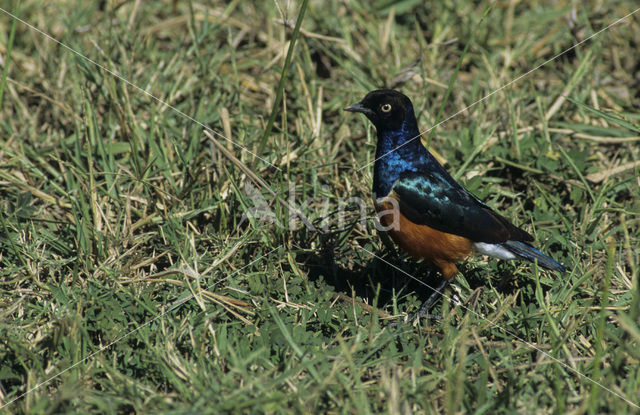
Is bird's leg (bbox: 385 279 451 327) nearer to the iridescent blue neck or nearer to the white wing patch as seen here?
the white wing patch

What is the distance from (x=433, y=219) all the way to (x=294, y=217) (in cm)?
91

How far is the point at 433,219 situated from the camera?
13.3 feet

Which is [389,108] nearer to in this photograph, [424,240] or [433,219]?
[433,219]

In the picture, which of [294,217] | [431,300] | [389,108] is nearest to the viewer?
[431,300]

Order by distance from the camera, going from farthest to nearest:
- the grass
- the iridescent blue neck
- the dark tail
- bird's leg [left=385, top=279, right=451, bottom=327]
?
the iridescent blue neck
the dark tail
bird's leg [left=385, top=279, right=451, bottom=327]
the grass

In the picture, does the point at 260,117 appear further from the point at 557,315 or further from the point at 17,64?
the point at 557,315

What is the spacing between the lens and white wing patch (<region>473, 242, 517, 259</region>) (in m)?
4.04

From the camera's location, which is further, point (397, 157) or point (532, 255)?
point (397, 157)

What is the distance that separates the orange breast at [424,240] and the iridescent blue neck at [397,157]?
16 cm

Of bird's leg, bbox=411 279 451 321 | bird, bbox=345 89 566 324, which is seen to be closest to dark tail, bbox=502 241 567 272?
bird, bbox=345 89 566 324

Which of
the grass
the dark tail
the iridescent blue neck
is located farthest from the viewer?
the iridescent blue neck

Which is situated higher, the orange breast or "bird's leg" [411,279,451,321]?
the orange breast

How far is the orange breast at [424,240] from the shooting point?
4.04 m

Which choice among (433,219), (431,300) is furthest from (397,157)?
(431,300)
